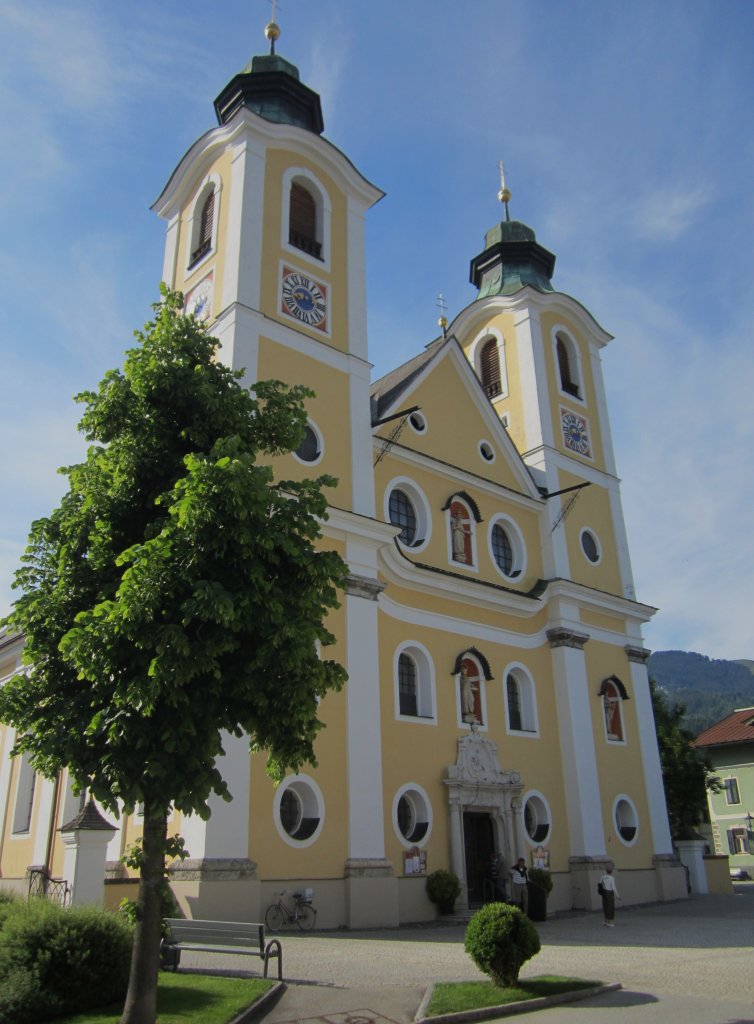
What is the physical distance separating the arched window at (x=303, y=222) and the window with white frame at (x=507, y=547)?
30.5ft

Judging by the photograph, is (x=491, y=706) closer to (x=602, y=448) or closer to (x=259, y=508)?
(x=602, y=448)

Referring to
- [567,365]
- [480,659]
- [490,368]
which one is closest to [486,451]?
[490,368]

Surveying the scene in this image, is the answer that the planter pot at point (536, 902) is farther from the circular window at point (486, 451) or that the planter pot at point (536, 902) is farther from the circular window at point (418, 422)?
the circular window at point (486, 451)

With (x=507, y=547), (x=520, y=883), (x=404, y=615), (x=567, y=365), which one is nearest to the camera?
(x=520, y=883)

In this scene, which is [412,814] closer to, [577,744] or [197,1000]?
[577,744]

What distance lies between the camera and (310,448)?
2112cm

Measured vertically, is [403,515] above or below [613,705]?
above

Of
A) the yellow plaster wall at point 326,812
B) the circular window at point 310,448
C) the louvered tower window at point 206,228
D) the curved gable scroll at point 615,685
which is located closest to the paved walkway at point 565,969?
the yellow plaster wall at point 326,812

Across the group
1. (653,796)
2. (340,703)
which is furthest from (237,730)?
(653,796)

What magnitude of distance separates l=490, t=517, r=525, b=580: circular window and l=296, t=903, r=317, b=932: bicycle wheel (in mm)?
11800

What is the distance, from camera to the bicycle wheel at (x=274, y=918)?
53.1 feet

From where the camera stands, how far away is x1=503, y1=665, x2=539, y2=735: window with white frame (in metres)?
24.3

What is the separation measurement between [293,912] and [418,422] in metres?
13.3

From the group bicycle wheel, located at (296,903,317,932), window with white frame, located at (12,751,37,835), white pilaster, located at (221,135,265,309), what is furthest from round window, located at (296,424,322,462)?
window with white frame, located at (12,751,37,835)
